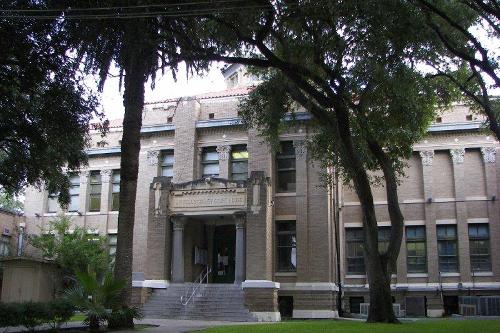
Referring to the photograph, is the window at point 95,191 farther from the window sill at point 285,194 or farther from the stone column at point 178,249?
the window sill at point 285,194

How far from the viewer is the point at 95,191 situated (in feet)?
120

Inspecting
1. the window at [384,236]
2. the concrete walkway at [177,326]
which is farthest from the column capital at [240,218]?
the window at [384,236]

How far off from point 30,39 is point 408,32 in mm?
10665

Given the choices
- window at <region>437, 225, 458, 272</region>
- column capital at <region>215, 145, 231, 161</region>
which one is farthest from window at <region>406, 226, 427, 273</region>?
column capital at <region>215, 145, 231, 161</region>

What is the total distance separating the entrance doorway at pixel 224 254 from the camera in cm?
3083

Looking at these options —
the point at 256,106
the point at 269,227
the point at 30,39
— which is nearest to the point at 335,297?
the point at 269,227

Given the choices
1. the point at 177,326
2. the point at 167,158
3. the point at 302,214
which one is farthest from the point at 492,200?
the point at 177,326

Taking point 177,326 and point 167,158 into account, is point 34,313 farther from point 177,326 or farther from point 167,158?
point 167,158

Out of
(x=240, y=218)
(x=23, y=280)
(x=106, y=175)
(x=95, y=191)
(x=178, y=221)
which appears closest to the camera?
(x=23, y=280)

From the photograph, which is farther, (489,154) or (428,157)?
(428,157)

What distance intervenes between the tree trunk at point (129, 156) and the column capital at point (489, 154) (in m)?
23.0

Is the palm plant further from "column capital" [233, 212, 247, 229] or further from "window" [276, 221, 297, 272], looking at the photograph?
"window" [276, 221, 297, 272]

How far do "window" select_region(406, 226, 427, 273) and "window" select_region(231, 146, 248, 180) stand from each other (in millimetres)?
10515

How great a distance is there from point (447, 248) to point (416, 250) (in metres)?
1.72
